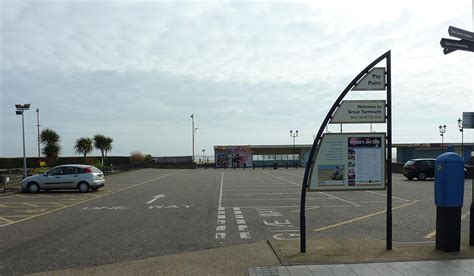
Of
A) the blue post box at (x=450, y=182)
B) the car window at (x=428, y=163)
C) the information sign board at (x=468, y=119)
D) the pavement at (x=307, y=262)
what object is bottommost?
the pavement at (x=307, y=262)

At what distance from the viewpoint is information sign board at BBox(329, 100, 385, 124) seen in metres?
7.97

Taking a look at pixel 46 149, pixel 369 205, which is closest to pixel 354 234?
pixel 369 205

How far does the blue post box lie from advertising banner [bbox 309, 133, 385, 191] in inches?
39.3

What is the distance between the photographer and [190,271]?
21.6 feet

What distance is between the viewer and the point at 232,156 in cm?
7538

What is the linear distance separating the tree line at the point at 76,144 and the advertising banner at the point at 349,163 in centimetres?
4647

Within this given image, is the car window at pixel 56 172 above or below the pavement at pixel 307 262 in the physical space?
above

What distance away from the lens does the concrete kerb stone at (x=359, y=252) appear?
6957 millimetres

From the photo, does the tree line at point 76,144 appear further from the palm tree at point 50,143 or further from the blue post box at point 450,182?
the blue post box at point 450,182

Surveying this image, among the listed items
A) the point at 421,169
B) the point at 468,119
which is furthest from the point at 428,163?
the point at 468,119

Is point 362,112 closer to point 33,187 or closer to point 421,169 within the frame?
point 33,187

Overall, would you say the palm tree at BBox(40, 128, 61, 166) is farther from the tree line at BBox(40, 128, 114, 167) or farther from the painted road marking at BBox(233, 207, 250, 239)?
the painted road marking at BBox(233, 207, 250, 239)

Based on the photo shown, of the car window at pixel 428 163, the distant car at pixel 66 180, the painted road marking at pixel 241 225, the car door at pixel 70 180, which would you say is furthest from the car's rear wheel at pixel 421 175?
the car door at pixel 70 180

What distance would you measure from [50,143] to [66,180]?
94.0ft
